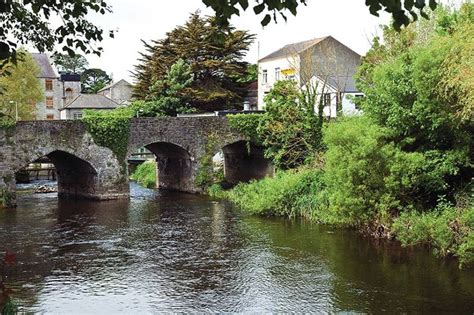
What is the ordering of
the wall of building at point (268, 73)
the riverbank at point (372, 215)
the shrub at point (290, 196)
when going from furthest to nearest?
the wall of building at point (268, 73), the shrub at point (290, 196), the riverbank at point (372, 215)

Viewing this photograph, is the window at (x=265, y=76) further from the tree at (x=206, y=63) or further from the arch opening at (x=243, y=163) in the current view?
the arch opening at (x=243, y=163)

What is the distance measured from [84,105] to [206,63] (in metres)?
18.2

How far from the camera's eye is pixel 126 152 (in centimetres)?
2808

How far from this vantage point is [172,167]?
108 feet

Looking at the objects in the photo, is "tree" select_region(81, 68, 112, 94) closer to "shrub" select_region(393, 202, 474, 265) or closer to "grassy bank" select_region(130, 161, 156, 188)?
"grassy bank" select_region(130, 161, 156, 188)

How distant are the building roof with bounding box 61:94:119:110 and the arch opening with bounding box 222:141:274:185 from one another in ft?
77.9

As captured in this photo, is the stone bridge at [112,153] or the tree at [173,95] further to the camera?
the tree at [173,95]

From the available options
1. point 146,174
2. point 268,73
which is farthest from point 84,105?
point 146,174

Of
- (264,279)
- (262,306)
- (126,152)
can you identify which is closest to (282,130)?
(126,152)

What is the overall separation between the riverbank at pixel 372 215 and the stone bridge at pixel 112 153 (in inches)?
157

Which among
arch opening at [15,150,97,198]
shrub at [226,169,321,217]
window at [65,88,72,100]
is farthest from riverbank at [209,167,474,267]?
window at [65,88,72,100]

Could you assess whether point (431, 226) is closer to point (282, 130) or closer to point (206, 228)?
point (206, 228)

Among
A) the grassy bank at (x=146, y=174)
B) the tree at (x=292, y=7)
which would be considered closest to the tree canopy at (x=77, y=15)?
the tree at (x=292, y=7)

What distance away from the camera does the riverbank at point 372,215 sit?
49.5 feet
